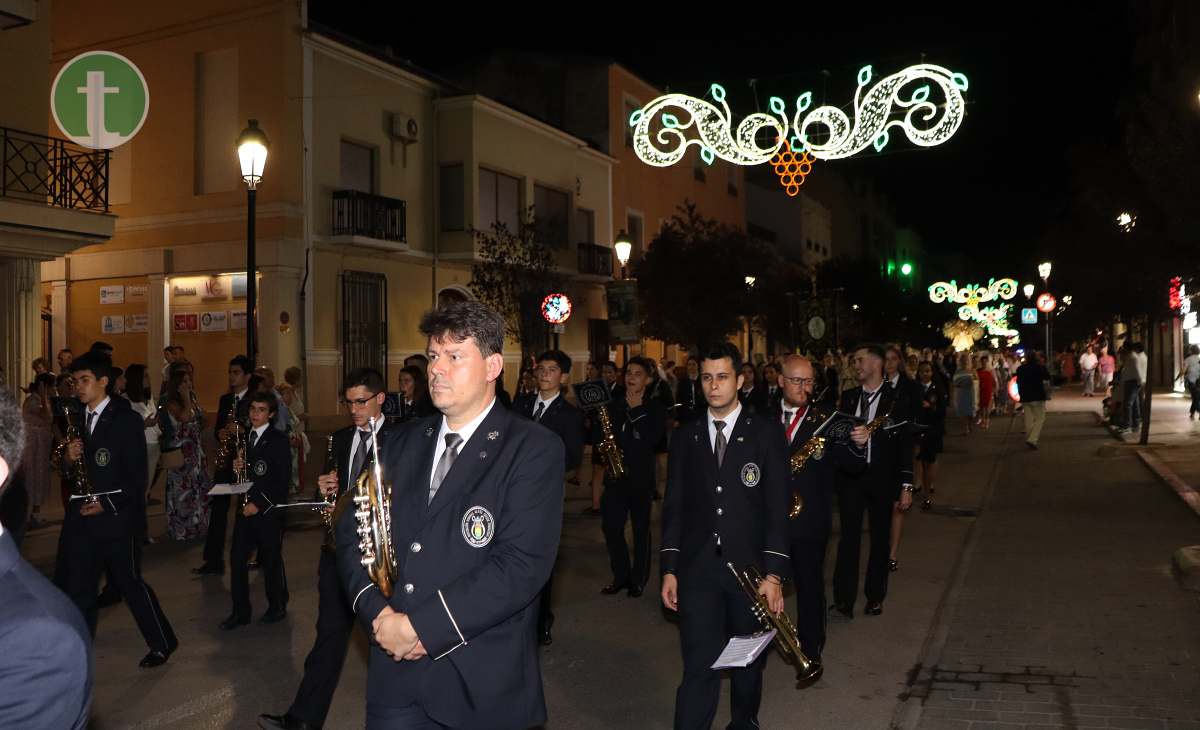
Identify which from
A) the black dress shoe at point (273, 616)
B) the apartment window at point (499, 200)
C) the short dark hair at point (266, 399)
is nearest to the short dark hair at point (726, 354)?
the short dark hair at point (266, 399)

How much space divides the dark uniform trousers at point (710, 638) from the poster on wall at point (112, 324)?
78.4ft

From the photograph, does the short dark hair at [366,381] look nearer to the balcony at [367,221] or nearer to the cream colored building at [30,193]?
the cream colored building at [30,193]

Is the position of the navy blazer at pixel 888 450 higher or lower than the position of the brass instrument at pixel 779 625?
higher

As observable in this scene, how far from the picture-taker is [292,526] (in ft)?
40.2

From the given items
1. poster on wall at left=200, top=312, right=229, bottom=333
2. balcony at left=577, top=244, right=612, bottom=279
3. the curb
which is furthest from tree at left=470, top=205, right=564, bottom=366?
the curb

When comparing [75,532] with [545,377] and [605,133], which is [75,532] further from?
[605,133]

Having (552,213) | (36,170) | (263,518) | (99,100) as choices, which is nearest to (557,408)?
(263,518)

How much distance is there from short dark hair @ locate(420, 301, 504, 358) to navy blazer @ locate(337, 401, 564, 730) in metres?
0.29

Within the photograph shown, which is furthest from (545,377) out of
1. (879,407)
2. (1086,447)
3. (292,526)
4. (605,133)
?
(605,133)

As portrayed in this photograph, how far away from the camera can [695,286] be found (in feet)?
113

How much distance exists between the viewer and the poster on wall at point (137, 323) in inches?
994

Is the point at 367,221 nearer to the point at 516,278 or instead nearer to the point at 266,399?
the point at 516,278

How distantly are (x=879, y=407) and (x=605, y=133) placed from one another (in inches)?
1190

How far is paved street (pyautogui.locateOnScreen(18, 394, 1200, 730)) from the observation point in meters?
5.71
